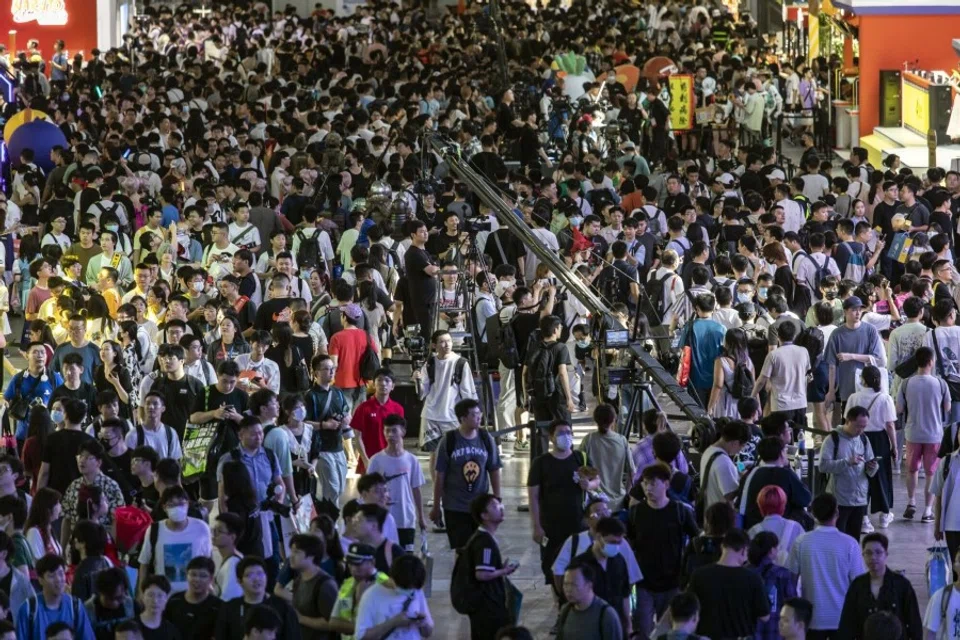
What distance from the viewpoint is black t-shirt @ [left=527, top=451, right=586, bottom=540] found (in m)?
11.5

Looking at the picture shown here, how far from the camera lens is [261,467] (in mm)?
11867

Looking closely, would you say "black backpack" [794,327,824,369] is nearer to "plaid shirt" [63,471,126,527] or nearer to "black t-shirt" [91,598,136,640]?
"plaid shirt" [63,471,126,527]

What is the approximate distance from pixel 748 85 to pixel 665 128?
1949 millimetres

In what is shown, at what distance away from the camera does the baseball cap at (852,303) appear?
48.3 feet

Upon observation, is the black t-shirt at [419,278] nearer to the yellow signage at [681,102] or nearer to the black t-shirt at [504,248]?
the black t-shirt at [504,248]

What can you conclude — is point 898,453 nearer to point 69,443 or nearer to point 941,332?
point 941,332

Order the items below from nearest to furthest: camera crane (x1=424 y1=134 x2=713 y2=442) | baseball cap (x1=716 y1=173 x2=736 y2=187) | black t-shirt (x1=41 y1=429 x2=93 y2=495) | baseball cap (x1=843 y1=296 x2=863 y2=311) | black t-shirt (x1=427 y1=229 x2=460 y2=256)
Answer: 1. black t-shirt (x1=41 y1=429 x2=93 y2=495)
2. camera crane (x1=424 y1=134 x2=713 y2=442)
3. baseball cap (x1=843 y1=296 x2=863 y2=311)
4. black t-shirt (x1=427 y1=229 x2=460 y2=256)
5. baseball cap (x1=716 y1=173 x2=736 y2=187)

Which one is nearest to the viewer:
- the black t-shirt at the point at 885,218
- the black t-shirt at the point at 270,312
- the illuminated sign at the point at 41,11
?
the black t-shirt at the point at 270,312

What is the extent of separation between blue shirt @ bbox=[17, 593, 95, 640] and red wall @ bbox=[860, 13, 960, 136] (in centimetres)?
2280

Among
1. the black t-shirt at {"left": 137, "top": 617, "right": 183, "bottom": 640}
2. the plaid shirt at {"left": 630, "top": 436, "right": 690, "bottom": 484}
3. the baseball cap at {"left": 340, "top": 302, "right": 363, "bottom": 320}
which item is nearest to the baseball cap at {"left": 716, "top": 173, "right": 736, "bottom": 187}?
the baseball cap at {"left": 340, "top": 302, "right": 363, "bottom": 320}

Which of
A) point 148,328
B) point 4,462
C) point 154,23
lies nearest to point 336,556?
point 4,462

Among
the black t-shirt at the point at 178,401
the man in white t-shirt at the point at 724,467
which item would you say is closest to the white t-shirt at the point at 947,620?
the man in white t-shirt at the point at 724,467

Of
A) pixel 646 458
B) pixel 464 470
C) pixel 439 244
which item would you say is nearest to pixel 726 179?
pixel 439 244

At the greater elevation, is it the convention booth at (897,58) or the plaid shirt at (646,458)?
the convention booth at (897,58)
